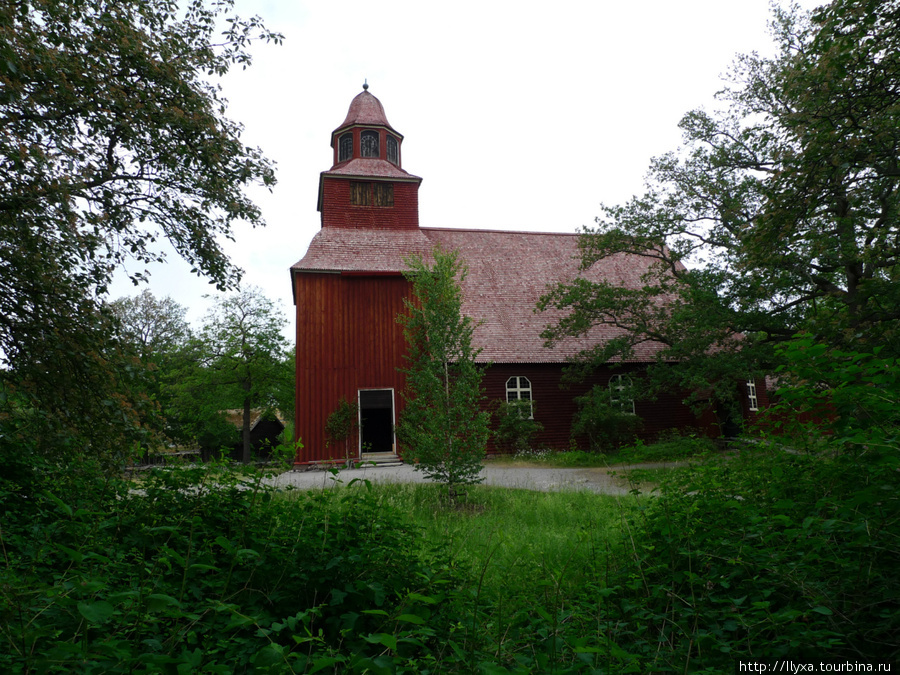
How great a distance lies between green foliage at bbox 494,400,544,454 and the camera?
20.5 meters

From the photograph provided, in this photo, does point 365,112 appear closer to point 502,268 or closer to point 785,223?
point 502,268

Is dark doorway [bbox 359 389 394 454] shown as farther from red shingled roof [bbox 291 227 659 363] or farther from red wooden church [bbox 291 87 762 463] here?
red shingled roof [bbox 291 227 659 363]

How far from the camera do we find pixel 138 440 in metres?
5.79

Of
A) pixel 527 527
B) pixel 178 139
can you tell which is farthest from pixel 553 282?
pixel 178 139

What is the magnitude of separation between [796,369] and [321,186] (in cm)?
2119

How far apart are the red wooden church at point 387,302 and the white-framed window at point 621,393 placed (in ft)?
0.61

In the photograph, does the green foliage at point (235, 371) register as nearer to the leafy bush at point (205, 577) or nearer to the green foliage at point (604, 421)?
the green foliage at point (604, 421)

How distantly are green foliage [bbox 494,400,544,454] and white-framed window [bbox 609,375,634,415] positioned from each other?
9.90ft

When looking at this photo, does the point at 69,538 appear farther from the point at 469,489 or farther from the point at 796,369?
the point at 469,489

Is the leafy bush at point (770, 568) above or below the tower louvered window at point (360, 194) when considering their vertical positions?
below

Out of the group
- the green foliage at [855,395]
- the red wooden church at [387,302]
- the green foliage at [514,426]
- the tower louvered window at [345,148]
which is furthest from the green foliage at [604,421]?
the green foliage at [855,395]

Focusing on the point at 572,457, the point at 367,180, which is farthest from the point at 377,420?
the point at 367,180

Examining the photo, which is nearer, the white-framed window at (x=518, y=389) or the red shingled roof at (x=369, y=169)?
the white-framed window at (x=518, y=389)

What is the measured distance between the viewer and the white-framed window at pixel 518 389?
2166 cm
